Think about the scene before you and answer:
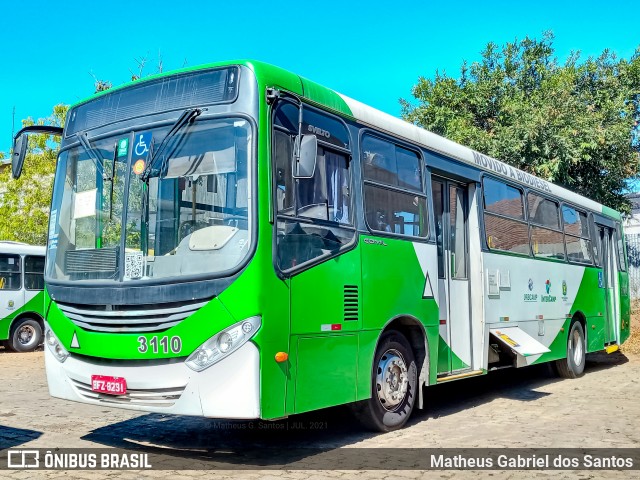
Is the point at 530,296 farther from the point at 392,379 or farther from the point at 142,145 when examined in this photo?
the point at 142,145

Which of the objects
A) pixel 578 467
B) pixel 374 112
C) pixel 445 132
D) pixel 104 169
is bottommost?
pixel 578 467

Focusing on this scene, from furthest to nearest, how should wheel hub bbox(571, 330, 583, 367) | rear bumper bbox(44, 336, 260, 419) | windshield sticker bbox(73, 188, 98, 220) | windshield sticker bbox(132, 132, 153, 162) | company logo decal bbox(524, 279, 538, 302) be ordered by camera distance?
wheel hub bbox(571, 330, 583, 367), company logo decal bbox(524, 279, 538, 302), windshield sticker bbox(73, 188, 98, 220), windshield sticker bbox(132, 132, 153, 162), rear bumper bbox(44, 336, 260, 419)

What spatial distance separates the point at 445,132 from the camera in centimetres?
2197

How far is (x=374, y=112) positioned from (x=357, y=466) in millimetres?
3652

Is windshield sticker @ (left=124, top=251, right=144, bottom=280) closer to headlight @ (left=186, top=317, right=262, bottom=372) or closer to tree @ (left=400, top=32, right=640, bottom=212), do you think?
headlight @ (left=186, top=317, right=262, bottom=372)

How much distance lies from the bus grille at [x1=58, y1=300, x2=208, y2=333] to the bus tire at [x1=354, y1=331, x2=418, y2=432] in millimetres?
2166

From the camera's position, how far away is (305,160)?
18.8 ft

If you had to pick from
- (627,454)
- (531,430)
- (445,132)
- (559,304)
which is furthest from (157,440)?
(445,132)

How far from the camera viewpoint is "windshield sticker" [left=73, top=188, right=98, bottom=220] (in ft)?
21.1

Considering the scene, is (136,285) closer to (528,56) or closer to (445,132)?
(445,132)

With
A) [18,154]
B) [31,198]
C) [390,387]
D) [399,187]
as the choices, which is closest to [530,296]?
[399,187]

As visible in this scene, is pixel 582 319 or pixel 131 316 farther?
pixel 582 319

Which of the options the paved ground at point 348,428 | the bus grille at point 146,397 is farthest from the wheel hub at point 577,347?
the bus grille at point 146,397

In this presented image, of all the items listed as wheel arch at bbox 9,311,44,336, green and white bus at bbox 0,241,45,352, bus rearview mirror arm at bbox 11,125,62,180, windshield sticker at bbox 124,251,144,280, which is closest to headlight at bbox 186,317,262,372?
windshield sticker at bbox 124,251,144,280
